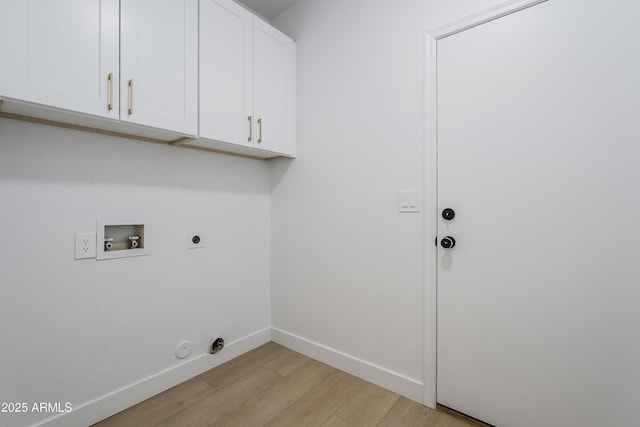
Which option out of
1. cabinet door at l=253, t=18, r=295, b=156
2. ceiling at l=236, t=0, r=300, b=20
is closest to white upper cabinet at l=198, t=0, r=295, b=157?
cabinet door at l=253, t=18, r=295, b=156

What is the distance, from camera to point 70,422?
136cm

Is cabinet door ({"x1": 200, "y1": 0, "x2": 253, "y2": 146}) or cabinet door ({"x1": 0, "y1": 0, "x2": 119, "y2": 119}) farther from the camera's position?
cabinet door ({"x1": 200, "y1": 0, "x2": 253, "y2": 146})

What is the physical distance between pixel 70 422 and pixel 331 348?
1.46 m

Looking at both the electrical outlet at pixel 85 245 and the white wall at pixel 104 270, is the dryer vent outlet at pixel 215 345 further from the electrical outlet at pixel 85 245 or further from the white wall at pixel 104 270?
the electrical outlet at pixel 85 245

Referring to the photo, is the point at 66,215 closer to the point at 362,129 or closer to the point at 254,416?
→ the point at 254,416

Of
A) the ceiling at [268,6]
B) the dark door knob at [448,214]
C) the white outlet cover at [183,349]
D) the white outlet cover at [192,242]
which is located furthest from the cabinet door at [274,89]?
the white outlet cover at [183,349]

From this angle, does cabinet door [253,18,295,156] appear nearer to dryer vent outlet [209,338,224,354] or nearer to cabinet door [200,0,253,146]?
cabinet door [200,0,253,146]

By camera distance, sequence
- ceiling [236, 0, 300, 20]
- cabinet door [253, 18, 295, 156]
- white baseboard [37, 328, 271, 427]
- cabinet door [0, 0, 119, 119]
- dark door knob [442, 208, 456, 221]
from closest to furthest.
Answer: cabinet door [0, 0, 119, 119], white baseboard [37, 328, 271, 427], dark door knob [442, 208, 456, 221], cabinet door [253, 18, 295, 156], ceiling [236, 0, 300, 20]

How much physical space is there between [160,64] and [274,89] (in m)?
0.79

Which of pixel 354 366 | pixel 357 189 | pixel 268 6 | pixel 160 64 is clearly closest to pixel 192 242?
pixel 160 64

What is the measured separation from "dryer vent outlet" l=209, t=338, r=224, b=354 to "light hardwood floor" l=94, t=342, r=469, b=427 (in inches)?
5.2

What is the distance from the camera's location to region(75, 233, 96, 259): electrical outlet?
141 cm

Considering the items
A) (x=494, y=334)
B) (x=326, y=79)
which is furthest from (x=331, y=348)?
(x=326, y=79)

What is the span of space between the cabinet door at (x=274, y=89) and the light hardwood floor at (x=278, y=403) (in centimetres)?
157
